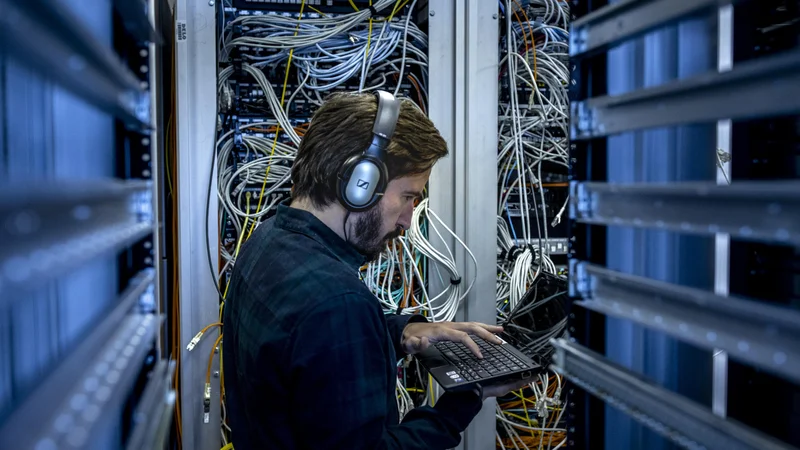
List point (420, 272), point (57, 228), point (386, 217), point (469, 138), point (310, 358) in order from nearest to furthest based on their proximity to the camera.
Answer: point (57, 228)
point (310, 358)
point (386, 217)
point (469, 138)
point (420, 272)

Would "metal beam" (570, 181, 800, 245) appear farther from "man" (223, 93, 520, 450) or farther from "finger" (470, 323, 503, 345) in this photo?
"finger" (470, 323, 503, 345)

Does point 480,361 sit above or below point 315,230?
below

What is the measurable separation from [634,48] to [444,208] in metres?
1.20

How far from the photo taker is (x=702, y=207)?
1.45 ft

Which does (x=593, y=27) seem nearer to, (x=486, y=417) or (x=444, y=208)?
(x=444, y=208)

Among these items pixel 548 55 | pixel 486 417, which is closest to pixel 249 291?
pixel 486 417

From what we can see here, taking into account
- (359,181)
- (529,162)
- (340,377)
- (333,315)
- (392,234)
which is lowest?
(340,377)

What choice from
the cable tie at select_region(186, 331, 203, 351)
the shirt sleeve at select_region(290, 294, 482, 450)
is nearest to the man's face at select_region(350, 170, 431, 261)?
the shirt sleeve at select_region(290, 294, 482, 450)

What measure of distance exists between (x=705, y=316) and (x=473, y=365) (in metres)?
0.78

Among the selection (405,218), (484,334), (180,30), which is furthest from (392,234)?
(180,30)

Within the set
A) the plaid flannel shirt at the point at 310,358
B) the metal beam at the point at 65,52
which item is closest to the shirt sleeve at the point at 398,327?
the plaid flannel shirt at the point at 310,358

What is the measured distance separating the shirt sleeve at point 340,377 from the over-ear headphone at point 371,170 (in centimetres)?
24

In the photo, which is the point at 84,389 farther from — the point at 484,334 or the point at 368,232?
the point at 484,334

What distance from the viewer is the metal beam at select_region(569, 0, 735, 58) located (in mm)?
457
